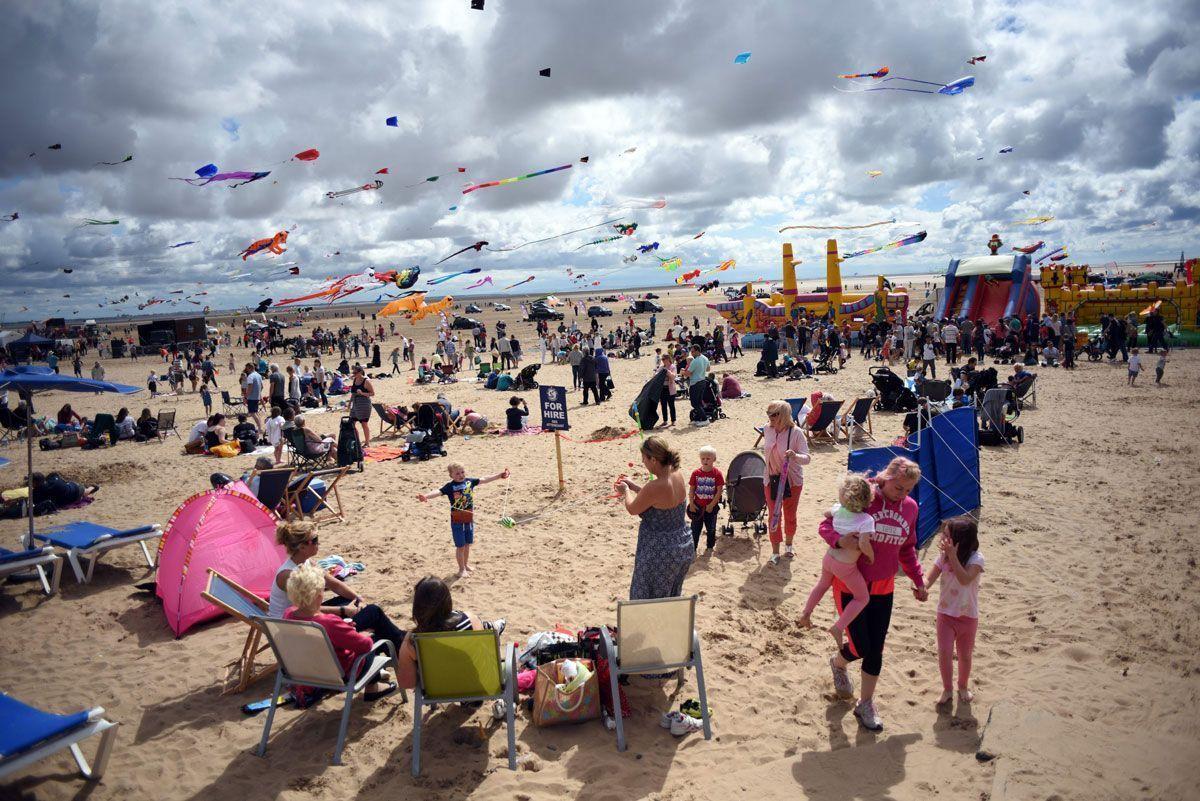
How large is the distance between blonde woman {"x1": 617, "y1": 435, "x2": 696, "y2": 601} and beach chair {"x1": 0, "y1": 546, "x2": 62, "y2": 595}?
579 centimetres

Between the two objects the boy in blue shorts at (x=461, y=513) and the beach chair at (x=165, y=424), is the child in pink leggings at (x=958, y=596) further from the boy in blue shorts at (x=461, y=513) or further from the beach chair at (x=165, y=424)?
the beach chair at (x=165, y=424)

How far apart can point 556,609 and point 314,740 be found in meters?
1.98

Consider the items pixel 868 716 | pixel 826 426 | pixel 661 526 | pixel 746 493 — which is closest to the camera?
pixel 868 716

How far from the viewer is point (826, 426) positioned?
10.5 meters

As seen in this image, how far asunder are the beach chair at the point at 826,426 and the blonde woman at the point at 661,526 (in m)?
6.50

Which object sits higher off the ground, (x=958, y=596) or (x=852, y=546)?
(x=852, y=546)

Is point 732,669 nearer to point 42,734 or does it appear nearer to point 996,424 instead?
point 42,734

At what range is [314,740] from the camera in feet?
12.8

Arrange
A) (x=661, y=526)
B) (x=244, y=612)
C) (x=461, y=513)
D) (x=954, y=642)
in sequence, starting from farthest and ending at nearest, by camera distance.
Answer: (x=461, y=513) < (x=244, y=612) < (x=661, y=526) < (x=954, y=642)

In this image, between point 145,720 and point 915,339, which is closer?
point 145,720

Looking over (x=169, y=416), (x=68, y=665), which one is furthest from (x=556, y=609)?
(x=169, y=416)

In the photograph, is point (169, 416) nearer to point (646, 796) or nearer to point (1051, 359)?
point (646, 796)

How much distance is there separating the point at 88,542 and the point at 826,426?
381 inches

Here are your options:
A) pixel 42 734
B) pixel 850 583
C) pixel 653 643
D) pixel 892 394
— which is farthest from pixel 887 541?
pixel 892 394
